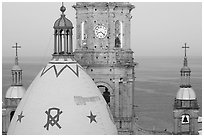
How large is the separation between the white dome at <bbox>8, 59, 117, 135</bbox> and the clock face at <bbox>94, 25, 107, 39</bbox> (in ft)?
27.5

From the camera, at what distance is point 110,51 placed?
30.4 metres

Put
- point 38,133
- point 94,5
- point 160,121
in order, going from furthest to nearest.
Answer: point 160,121 → point 94,5 → point 38,133

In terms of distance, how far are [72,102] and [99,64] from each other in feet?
31.2

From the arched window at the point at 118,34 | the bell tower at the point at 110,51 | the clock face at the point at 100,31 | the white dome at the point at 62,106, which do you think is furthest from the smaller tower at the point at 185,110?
the white dome at the point at 62,106

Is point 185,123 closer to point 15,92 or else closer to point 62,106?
point 15,92

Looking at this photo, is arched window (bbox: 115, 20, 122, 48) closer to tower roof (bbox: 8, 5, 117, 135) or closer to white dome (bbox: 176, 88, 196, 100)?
white dome (bbox: 176, 88, 196, 100)

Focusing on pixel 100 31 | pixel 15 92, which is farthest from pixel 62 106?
pixel 15 92

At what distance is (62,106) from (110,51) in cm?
970

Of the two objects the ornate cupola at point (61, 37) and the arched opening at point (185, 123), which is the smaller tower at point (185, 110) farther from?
the ornate cupola at point (61, 37)

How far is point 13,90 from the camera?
31109mm

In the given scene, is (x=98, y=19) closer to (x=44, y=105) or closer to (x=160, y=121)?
(x=44, y=105)

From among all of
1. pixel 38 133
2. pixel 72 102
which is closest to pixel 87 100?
pixel 72 102

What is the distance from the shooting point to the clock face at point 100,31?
3023 centimetres

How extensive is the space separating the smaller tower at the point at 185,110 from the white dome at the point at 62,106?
9066 millimetres
